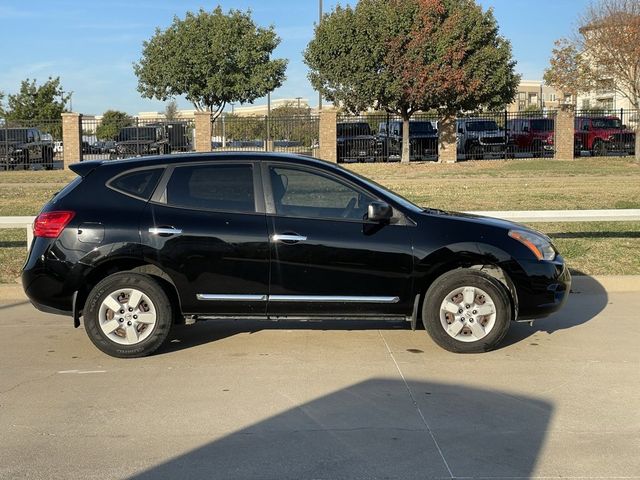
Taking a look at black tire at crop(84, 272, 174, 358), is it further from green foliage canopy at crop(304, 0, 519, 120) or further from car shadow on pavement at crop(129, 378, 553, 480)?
green foliage canopy at crop(304, 0, 519, 120)

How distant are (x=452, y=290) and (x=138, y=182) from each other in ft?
9.57

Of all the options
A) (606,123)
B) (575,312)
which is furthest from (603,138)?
(575,312)

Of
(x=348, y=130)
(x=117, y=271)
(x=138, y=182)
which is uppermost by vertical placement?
(x=348, y=130)

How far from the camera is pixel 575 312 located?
7.80m

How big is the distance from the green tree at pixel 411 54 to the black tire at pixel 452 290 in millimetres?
23094

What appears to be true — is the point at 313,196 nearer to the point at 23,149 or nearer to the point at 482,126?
the point at 482,126

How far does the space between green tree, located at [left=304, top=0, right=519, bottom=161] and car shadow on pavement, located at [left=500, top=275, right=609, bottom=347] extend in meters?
20.4

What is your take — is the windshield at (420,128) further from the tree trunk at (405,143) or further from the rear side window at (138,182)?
the rear side window at (138,182)

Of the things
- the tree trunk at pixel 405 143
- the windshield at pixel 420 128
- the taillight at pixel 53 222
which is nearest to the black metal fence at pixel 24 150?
the tree trunk at pixel 405 143

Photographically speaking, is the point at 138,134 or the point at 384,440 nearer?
the point at 384,440

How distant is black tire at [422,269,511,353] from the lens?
6.05 metres

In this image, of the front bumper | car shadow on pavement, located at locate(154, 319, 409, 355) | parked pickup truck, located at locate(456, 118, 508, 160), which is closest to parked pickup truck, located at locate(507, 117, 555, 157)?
parked pickup truck, located at locate(456, 118, 508, 160)

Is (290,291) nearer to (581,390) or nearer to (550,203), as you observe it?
(581,390)

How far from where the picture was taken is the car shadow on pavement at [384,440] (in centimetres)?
395
